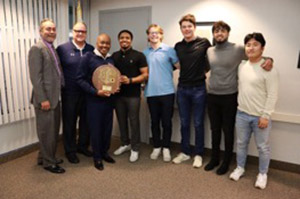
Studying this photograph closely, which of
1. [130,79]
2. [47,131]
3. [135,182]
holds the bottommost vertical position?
[135,182]

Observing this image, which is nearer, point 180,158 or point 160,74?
point 160,74

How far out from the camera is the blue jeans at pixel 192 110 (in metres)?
3.08

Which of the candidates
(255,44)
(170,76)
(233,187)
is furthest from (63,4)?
(233,187)

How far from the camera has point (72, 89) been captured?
316cm

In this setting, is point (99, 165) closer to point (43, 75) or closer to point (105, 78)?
point (105, 78)

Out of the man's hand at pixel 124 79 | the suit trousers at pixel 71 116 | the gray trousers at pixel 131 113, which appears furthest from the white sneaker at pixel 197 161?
the suit trousers at pixel 71 116

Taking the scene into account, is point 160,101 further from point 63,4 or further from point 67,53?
point 63,4

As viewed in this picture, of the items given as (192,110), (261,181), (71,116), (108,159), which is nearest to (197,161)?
(192,110)

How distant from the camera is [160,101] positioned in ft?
10.6

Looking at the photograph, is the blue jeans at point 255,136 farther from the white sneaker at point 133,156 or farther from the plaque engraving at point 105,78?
the plaque engraving at point 105,78

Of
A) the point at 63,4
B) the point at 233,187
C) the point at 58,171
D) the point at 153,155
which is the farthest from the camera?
the point at 63,4

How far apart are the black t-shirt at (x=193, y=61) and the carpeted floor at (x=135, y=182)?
1.05 m

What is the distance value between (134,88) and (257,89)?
1.37 metres

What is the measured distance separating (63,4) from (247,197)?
11.1 feet
